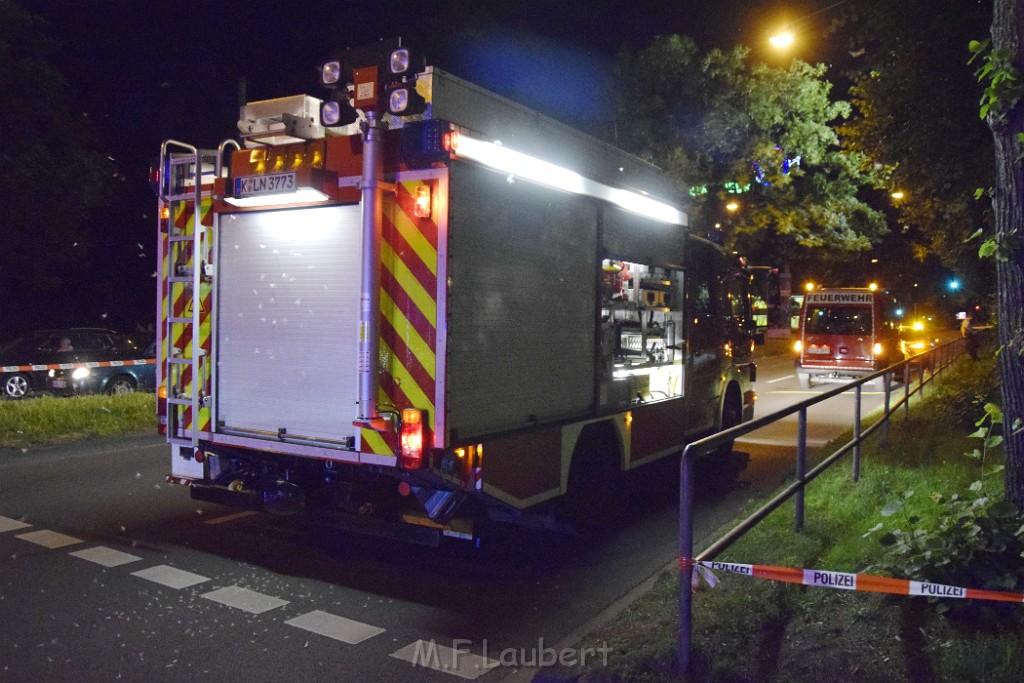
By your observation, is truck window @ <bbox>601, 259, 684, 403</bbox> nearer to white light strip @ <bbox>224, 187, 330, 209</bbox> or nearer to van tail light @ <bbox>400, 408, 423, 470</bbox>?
van tail light @ <bbox>400, 408, 423, 470</bbox>

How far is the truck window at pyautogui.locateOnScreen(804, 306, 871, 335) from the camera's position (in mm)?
23875

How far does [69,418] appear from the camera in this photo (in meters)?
12.1

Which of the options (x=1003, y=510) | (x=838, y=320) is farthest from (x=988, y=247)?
(x=838, y=320)

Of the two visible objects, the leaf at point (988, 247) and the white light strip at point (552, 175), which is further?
the white light strip at point (552, 175)

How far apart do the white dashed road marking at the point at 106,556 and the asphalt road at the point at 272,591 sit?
0.03 metres

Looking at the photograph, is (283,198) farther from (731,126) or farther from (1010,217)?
(731,126)

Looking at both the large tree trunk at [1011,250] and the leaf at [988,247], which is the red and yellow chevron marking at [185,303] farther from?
the large tree trunk at [1011,250]


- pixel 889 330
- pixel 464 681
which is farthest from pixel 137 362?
pixel 889 330

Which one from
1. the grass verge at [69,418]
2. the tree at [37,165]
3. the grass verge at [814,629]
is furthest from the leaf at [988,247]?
the tree at [37,165]

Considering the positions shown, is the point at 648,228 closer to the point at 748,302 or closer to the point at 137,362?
the point at 748,302

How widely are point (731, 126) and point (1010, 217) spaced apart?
54.2ft

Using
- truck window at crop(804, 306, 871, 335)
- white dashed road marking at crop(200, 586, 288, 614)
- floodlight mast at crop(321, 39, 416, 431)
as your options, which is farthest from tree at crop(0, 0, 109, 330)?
truck window at crop(804, 306, 871, 335)

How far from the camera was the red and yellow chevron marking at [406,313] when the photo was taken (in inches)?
214

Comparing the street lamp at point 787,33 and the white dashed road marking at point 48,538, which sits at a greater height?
the street lamp at point 787,33
